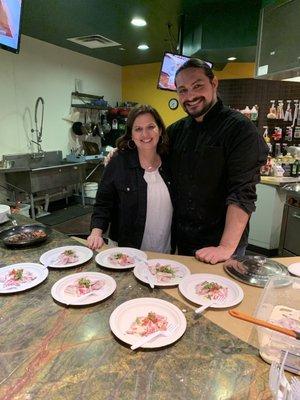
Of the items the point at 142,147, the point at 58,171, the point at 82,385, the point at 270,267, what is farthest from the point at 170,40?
the point at 82,385

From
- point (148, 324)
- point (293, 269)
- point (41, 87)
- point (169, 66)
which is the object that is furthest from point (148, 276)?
point (41, 87)

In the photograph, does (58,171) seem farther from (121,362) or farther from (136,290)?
(121,362)

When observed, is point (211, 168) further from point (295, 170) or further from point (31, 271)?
point (295, 170)

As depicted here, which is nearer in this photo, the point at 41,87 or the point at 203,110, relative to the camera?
the point at 203,110

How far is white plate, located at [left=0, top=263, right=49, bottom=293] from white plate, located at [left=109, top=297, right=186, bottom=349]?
1.29ft

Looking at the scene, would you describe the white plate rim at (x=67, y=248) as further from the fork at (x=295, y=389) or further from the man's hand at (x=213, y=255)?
the fork at (x=295, y=389)

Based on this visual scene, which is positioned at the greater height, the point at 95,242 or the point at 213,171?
the point at 213,171

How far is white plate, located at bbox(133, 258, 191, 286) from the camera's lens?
3.99ft

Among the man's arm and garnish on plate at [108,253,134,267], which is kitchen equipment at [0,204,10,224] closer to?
garnish on plate at [108,253,134,267]

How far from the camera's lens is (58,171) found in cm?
477

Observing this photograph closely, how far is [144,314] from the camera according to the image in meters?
1.02

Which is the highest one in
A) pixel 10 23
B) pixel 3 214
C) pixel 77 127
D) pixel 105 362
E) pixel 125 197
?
pixel 10 23

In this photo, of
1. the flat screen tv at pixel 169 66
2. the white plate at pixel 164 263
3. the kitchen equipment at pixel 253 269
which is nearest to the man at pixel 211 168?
the kitchen equipment at pixel 253 269

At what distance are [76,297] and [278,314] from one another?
708 millimetres
